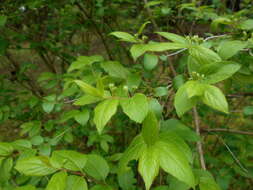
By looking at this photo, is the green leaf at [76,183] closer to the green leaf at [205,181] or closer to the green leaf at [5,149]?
the green leaf at [5,149]

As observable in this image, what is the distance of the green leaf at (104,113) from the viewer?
844 millimetres

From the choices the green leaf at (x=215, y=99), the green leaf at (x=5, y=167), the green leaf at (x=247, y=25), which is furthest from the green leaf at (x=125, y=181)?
the green leaf at (x=247, y=25)

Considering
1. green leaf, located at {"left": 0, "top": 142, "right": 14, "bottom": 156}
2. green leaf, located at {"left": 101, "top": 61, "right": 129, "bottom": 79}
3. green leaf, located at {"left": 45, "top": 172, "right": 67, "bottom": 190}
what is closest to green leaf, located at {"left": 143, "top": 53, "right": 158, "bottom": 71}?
green leaf, located at {"left": 101, "top": 61, "right": 129, "bottom": 79}

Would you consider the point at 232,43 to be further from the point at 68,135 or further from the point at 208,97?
the point at 68,135

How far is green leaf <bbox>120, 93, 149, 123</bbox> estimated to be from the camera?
832 mm

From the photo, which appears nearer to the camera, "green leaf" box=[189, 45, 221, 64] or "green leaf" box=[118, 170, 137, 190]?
"green leaf" box=[189, 45, 221, 64]

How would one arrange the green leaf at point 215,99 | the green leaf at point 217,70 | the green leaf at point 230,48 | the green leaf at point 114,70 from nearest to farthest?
1. the green leaf at point 215,99
2. the green leaf at point 217,70
3. the green leaf at point 230,48
4. the green leaf at point 114,70

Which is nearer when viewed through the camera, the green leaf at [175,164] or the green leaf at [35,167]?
the green leaf at [175,164]

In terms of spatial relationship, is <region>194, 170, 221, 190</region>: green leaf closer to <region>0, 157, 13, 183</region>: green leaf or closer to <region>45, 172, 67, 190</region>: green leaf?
<region>45, 172, 67, 190</region>: green leaf

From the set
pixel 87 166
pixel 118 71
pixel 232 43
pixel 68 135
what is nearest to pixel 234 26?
pixel 232 43

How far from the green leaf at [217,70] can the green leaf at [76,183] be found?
0.65 m

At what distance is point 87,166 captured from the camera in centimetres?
114

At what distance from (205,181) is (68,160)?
622mm

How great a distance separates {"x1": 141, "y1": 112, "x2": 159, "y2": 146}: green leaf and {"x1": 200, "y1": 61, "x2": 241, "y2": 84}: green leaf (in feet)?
0.88
